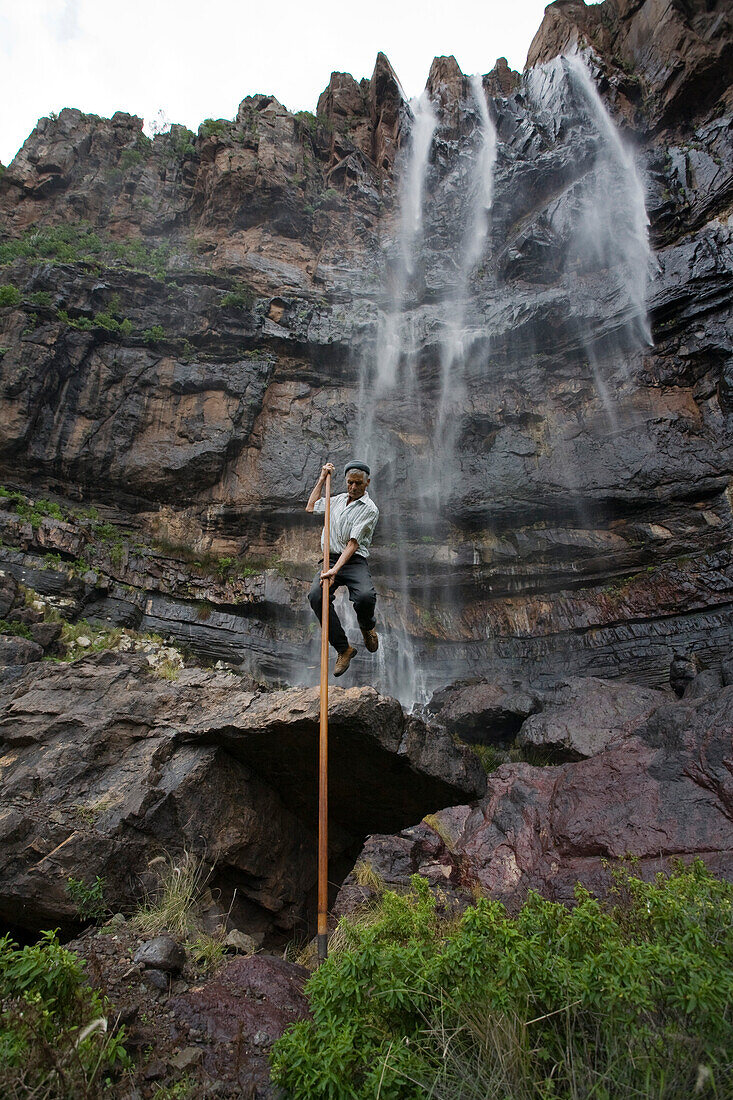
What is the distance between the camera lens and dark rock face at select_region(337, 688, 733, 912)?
698 centimetres

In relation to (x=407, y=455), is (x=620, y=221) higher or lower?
higher

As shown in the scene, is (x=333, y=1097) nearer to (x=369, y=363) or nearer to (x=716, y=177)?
(x=369, y=363)

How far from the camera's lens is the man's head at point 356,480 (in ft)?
19.2

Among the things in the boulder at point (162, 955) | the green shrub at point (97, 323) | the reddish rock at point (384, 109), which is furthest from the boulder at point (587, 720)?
the reddish rock at point (384, 109)

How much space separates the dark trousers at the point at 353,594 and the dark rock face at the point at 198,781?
644 millimetres

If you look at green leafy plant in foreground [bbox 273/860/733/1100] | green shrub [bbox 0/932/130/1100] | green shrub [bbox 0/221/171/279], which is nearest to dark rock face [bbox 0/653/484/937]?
green shrub [bbox 0/932/130/1100]

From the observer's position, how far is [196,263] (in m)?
21.5

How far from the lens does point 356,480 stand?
19.2ft

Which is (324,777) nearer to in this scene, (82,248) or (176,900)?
(176,900)

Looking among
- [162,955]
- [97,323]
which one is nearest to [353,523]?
[162,955]

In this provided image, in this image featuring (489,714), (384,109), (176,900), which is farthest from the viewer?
(384,109)

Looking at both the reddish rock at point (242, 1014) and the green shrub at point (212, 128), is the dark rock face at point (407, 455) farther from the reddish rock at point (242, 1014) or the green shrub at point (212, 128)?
the reddish rock at point (242, 1014)

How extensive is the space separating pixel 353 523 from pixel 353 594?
714mm

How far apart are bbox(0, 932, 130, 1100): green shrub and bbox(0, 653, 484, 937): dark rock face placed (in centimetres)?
192
